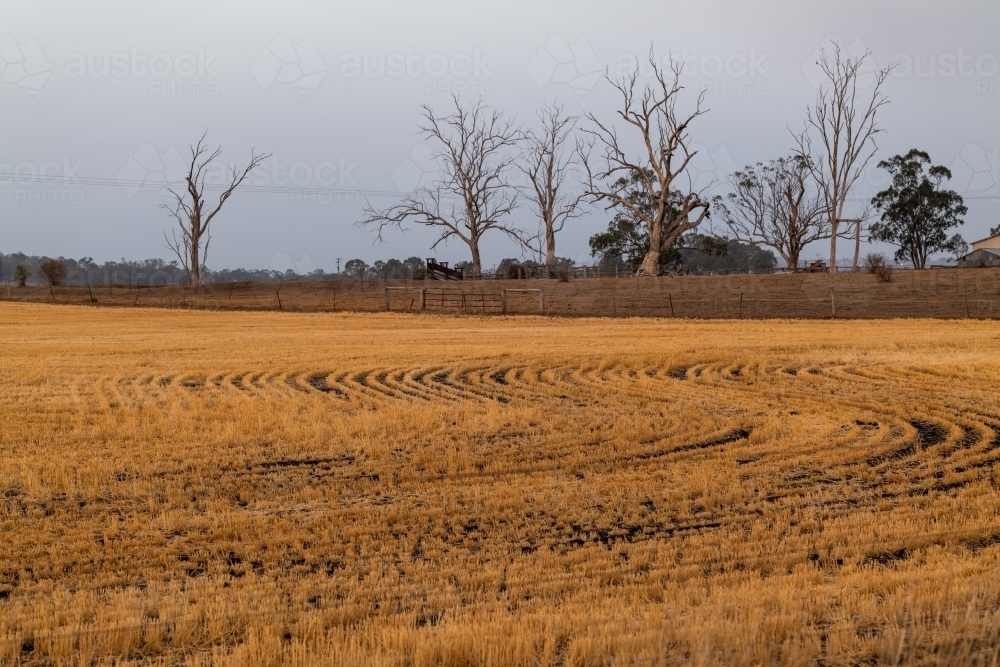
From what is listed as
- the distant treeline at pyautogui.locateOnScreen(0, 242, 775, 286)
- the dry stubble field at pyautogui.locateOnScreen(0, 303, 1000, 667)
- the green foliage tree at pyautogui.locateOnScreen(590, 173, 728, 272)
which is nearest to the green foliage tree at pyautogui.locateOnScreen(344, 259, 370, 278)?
the distant treeline at pyautogui.locateOnScreen(0, 242, 775, 286)

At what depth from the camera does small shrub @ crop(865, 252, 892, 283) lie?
4706 centimetres

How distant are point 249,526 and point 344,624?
96.7 inches

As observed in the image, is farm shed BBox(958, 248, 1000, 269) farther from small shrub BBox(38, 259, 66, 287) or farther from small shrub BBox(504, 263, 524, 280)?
small shrub BBox(38, 259, 66, 287)

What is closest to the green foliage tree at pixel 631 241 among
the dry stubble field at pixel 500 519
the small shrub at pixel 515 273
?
the small shrub at pixel 515 273

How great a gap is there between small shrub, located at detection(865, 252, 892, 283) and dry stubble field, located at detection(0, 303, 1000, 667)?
3188 cm

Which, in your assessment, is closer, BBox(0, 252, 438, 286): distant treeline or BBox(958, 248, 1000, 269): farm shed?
BBox(958, 248, 1000, 269): farm shed

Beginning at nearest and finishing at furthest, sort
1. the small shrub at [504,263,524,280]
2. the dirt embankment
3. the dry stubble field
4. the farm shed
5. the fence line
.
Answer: the dry stubble field → the fence line → the dirt embankment → the small shrub at [504,263,524,280] → the farm shed

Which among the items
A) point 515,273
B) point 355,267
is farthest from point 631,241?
point 355,267

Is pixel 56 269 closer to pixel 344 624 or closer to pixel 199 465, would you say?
pixel 199 465

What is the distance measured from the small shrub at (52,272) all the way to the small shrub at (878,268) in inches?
2172

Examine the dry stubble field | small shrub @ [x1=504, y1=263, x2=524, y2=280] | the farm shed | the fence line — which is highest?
the farm shed

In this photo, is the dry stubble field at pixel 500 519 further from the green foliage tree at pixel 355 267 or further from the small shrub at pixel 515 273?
the green foliage tree at pixel 355 267

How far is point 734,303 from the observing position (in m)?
45.5

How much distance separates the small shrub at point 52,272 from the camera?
210 ft
